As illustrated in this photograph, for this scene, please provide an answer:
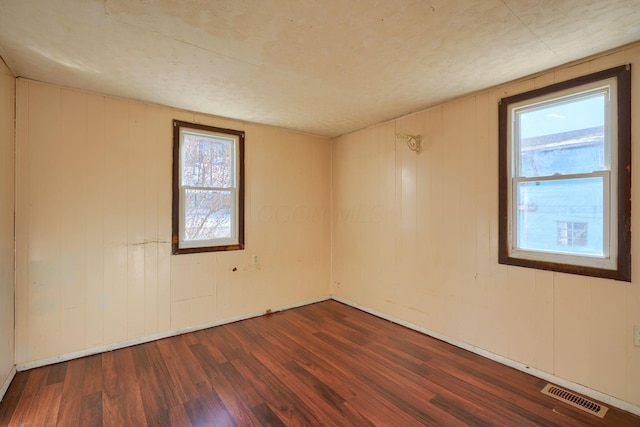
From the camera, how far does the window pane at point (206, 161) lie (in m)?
3.33

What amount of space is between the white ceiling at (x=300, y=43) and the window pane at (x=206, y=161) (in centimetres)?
59

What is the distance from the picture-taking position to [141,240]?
3.03m

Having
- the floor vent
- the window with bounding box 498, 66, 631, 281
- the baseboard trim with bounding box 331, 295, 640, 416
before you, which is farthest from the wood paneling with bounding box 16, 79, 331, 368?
the floor vent

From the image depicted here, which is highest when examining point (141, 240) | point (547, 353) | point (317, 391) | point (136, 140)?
point (136, 140)

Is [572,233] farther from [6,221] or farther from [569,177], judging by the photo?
[6,221]

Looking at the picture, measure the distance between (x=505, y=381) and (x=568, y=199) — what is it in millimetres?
1500

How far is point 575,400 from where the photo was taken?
2.10 m

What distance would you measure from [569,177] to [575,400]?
1608mm

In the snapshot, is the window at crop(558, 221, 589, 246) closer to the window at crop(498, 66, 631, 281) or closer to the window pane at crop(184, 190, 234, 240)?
the window at crop(498, 66, 631, 281)

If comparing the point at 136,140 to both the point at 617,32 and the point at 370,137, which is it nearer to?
the point at 370,137

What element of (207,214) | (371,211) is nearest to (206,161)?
(207,214)

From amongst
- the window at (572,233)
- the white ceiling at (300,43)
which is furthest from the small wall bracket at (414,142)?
the window at (572,233)

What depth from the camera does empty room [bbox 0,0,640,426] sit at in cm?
190

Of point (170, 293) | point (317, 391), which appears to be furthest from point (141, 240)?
point (317, 391)
